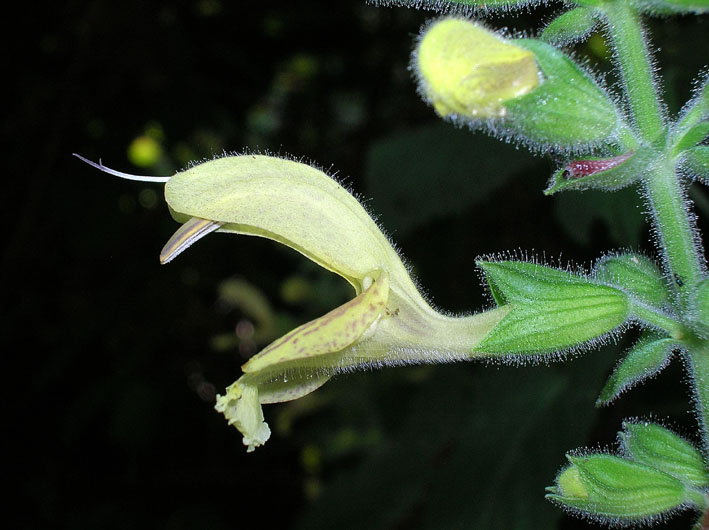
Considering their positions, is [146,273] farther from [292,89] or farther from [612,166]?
[612,166]

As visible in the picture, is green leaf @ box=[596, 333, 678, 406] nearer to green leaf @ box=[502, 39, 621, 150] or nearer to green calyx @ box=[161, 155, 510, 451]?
green calyx @ box=[161, 155, 510, 451]

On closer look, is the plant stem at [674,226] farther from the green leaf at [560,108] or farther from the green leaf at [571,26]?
the green leaf at [571,26]

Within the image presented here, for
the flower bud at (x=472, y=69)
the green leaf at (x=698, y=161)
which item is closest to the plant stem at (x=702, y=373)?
the green leaf at (x=698, y=161)

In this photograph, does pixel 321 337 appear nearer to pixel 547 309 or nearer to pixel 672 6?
pixel 547 309

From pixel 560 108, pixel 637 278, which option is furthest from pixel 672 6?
pixel 637 278

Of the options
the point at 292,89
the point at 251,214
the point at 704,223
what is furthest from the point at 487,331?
the point at 292,89
